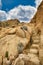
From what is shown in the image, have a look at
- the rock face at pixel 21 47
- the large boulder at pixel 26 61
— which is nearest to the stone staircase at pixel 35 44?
the rock face at pixel 21 47

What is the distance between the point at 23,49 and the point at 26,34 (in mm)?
4403

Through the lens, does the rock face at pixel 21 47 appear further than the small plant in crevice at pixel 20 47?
No

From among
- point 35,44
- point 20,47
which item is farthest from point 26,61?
point 35,44

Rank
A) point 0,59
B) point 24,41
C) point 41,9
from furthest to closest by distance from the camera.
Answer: point 41,9
point 24,41
point 0,59

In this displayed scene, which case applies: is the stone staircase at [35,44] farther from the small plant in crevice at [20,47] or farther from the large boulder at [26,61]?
the large boulder at [26,61]

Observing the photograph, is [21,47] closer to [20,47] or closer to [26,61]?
[20,47]

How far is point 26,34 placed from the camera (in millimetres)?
33188

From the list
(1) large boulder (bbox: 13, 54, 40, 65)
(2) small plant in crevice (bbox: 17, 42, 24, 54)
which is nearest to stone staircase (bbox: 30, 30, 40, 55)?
(2) small plant in crevice (bbox: 17, 42, 24, 54)

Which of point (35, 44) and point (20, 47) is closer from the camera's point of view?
point (20, 47)

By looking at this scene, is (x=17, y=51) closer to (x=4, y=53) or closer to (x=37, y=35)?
(x=4, y=53)

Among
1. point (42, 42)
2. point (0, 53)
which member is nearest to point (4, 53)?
point (0, 53)

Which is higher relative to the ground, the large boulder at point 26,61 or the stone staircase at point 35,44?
the stone staircase at point 35,44

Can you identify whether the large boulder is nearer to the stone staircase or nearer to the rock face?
the rock face

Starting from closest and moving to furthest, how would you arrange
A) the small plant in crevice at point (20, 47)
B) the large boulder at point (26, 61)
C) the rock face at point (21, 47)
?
1. the large boulder at point (26, 61)
2. the rock face at point (21, 47)
3. the small plant in crevice at point (20, 47)
